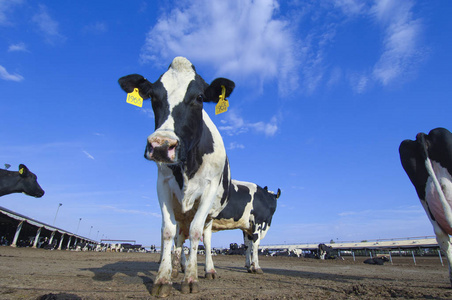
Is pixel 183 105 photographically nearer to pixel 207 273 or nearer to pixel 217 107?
pixel 217 107

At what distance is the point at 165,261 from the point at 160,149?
162cm

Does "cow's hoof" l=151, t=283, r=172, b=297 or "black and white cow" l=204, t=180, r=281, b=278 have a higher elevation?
"black and white cow" l=204, t=180, r=281, b=278

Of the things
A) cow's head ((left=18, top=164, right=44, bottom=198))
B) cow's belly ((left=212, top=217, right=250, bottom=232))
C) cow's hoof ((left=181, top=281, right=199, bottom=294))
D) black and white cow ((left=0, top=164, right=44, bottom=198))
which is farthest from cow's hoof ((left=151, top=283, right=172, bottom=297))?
cow's head ((left=18, top=164, right=44, bottom=198))

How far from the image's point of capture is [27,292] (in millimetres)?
2873

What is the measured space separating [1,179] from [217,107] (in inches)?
569

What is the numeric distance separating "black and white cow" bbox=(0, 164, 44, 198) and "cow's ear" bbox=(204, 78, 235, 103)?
14.3 m

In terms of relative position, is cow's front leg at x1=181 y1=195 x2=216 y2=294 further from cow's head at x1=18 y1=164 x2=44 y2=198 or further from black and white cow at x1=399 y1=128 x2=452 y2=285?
cow's head at x1=18 y1=164 x2=44 y2=198

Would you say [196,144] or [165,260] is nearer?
[165,260]

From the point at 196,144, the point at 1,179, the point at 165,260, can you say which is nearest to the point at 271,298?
the point at 165,260

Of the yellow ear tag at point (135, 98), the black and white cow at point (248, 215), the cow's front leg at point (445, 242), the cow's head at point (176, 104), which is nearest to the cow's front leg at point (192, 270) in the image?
the cow's head at point (176, 104)

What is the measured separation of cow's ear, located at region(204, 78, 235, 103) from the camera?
455 centimetres

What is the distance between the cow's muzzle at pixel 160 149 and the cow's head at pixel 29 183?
15.0 meters

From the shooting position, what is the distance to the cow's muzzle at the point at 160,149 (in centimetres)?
284

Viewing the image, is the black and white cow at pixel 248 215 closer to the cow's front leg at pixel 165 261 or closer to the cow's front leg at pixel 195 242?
the cow's front leg at pixel 195 242
